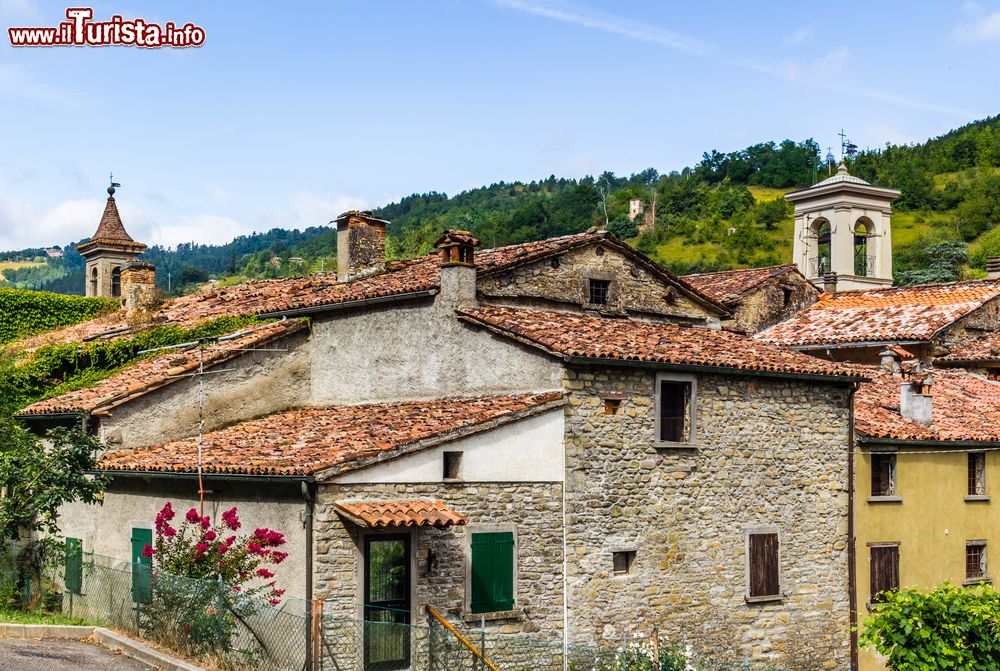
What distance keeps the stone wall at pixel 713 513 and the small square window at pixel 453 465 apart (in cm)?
182

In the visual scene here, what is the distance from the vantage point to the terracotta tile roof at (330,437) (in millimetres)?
15180

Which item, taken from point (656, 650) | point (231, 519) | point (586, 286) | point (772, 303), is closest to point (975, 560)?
point (586, 286)

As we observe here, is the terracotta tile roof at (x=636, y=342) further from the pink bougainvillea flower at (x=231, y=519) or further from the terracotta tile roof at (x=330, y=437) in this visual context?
the pink bougainvillea flower at (x=231, y=519)

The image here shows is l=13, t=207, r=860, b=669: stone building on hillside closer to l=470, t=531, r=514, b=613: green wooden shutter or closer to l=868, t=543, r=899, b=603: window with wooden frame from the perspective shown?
l=470, t=531, r=514, b=613: green wooden shutter

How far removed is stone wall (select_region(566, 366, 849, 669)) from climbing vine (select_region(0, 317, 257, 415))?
889cm

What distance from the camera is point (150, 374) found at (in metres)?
20.4

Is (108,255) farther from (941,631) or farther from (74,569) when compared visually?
(941,631)

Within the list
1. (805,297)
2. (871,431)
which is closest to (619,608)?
(871,431)

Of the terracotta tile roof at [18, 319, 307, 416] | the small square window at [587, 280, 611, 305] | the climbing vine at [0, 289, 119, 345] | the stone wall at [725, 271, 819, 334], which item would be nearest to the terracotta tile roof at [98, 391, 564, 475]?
the terracotta tile roof at [18, 319, 307, 416]

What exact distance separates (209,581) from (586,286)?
9.21m

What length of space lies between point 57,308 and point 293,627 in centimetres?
2048

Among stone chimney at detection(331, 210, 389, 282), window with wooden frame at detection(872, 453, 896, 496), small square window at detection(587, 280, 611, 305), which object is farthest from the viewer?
stone chimney at detection(331, 210, 389, 282)

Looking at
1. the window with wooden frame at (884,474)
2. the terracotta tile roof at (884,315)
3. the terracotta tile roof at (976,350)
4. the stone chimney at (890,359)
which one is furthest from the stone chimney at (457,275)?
the terracotta tile roof at (976,350)

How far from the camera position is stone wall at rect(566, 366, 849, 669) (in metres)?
17.0
